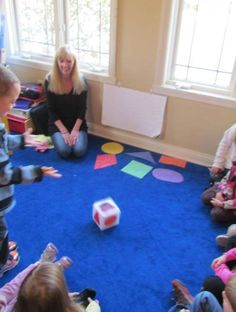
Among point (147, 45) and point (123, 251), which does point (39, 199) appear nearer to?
point (123, 251)

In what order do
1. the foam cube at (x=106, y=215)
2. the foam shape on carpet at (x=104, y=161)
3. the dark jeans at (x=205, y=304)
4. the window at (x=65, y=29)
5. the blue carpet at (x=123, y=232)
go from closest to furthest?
1. the dark jeans at (x=205, y=304)
2. the blue carpet at (x=123, y=232)
3. the foam cube at (x=106, y=215)
4. the foam shape on carpet at (x=104, y=161)
5. the window at (x=65, y=29)

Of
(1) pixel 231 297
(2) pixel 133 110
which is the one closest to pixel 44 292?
(1) pixel 231 297

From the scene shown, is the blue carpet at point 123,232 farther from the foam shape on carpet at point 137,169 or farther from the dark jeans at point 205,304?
the dark jeans at point 205,304

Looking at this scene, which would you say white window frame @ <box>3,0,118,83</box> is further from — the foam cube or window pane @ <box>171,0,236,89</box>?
the foam cube

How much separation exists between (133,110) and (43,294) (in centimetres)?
204

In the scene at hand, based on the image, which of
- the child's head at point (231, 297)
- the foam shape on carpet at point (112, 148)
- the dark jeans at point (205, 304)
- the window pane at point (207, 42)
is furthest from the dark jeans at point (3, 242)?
the window pane at point (207, 42)

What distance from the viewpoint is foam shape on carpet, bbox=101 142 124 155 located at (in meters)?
2.71

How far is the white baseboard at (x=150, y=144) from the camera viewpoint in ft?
8.51

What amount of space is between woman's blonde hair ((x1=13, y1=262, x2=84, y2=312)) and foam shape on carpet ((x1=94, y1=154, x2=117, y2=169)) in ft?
5.36

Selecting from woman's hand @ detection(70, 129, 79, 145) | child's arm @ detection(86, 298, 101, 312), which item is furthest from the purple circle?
child's arm @ detection(86, 298, 101, 312)

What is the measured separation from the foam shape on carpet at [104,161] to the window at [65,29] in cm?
71

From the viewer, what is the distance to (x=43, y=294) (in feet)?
2.72

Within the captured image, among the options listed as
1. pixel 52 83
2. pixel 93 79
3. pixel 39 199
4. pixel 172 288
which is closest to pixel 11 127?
pixel 52 83

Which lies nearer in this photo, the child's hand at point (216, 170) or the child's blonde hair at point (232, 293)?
the child's blonde hair at point (232, 293)
